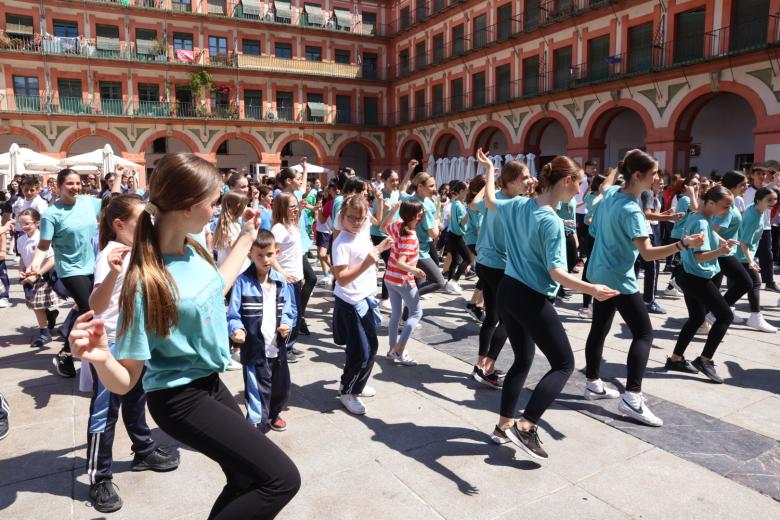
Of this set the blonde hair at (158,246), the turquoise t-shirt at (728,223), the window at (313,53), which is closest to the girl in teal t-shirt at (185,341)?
the blonde hair at (158,246)

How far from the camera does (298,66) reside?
32.0 m

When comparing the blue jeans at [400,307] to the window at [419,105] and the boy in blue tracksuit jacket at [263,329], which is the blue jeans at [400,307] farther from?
the window at [419,105]

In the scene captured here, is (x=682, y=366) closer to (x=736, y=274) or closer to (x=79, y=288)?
(x=736, y=274)

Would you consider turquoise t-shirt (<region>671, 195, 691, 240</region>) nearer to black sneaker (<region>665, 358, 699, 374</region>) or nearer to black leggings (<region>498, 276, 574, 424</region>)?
black sneaker (<region>665, 358, 699, 374</region>)

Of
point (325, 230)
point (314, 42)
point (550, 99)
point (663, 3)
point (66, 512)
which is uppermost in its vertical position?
point (314, 42)

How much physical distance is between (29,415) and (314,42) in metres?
32.3

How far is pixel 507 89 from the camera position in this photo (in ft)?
85.7

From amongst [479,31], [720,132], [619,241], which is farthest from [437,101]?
[619,241]

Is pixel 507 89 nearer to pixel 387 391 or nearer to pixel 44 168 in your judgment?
pixel 44 168

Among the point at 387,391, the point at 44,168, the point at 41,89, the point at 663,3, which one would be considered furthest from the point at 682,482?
the point at 41,89

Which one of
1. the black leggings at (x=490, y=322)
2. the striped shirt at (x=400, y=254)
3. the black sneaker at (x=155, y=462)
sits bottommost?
the black sneaker at (x=155, y=462)

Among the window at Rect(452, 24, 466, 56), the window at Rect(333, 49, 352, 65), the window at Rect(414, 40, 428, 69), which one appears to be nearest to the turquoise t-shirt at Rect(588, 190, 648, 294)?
the window at Rect(452, 24, 466, 56)

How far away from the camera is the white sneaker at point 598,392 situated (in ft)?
14.4

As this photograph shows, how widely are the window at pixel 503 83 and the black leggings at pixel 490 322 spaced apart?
885 inches
